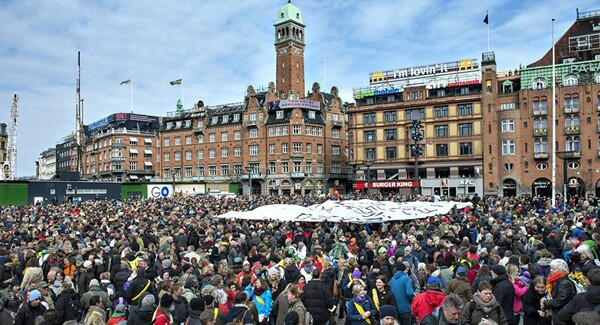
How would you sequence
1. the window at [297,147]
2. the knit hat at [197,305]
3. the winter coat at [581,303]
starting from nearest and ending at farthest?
the winter coat at [581,303]
the knit hat at [197,305]
the window at [297,147]

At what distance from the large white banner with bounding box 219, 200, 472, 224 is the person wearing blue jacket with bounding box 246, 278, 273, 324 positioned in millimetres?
12648

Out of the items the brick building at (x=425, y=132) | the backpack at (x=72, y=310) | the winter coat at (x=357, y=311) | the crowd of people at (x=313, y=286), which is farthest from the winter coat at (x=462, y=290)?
the brick building at (x=425, y=132)

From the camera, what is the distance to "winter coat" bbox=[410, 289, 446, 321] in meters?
7.92

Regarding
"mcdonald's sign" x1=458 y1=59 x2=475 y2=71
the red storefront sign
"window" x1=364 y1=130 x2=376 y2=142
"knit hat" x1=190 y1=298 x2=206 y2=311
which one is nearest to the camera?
"knit hat" x1=190 y1=298 x2=206 y2=311

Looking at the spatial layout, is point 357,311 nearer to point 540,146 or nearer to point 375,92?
point 540,146

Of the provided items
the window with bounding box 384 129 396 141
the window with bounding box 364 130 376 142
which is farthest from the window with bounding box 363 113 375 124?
the window with bounding box 384 129 396 141

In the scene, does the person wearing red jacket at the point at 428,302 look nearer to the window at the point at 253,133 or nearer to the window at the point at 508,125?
the window at the point at 508,125

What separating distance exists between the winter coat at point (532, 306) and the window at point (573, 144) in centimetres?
5977

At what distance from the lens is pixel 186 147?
92.2 m

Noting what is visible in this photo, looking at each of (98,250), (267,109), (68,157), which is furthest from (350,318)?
(68,157)

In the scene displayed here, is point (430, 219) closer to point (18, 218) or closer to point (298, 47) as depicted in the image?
point (18, 218)

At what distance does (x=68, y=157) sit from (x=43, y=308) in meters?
156

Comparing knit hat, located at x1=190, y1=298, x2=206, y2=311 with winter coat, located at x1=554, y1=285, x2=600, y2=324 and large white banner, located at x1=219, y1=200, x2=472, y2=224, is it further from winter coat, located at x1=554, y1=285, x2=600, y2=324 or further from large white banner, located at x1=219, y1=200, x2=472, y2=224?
large white banner, located at x1=219, y1=200, x2=472, y2=224

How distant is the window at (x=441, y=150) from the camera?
6669cm
